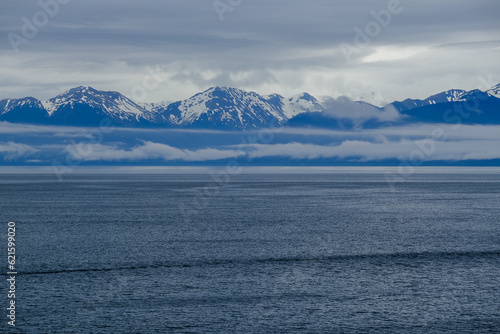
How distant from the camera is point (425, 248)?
7900 centimetres

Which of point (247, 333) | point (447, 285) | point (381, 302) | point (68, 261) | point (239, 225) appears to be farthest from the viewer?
point (239, 225)

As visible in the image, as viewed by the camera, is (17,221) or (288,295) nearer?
(288,295)

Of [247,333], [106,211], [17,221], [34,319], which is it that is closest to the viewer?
[247,333]

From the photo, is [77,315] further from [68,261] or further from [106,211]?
[106,211]

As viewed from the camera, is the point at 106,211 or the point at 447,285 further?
the point at 106,211

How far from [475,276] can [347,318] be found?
803 inches

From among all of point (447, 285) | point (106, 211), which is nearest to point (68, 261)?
point (447, 285)

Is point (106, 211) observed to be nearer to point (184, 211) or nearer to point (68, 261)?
point (184, 211)

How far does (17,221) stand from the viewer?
4466 inches

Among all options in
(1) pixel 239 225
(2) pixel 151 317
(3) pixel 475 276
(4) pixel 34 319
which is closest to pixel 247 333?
(2) pixel 151 317

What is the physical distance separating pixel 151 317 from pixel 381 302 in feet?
55.0

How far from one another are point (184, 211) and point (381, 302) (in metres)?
93.6

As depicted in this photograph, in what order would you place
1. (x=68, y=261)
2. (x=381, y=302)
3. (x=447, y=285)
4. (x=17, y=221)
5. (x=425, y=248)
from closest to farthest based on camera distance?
1. (x=381, y=302)
2. (x=447, y=285)
3. (x=68, y=261)
4. (x=425, y=248)
5. (x=17, y=221)

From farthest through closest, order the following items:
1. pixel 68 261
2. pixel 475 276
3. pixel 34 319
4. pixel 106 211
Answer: pixel 106 211 < pixel 68 261 < pixel 475 276 < pixel 34 319
